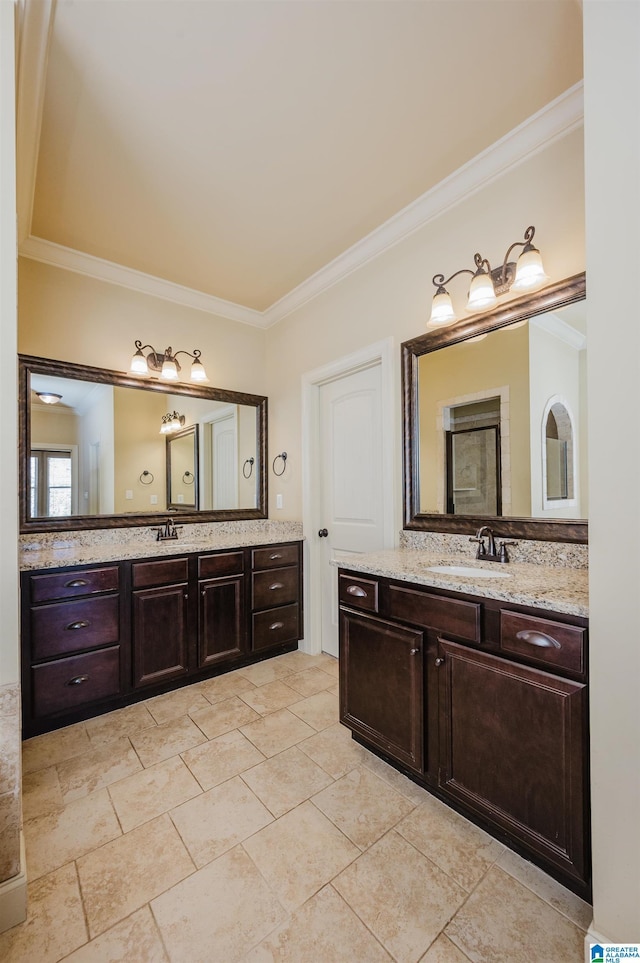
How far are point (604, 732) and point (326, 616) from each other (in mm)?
2291

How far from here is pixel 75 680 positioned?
223 centimetres

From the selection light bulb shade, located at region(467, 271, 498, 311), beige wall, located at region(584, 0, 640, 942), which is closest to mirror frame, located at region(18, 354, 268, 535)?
light bulb shade, located at region(467, 271, 498, 311)

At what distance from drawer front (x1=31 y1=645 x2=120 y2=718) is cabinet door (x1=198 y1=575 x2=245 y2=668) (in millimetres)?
540

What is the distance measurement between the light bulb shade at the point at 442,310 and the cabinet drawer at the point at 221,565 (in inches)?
77.4

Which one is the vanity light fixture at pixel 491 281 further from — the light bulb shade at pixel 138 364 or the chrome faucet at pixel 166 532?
the chrome faucet at pixel 166 532

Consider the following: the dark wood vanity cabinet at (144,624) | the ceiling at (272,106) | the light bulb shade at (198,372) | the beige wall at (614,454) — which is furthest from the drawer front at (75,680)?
the ceiling at (272,106)

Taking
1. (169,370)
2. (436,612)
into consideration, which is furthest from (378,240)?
(436,612)

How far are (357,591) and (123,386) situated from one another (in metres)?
2.28

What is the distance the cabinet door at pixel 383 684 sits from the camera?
169 cm

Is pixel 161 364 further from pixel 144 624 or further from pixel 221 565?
pixel 144 624

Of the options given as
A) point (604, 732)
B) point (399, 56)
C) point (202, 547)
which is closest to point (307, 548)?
point (202, 547)

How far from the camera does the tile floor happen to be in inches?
45.3

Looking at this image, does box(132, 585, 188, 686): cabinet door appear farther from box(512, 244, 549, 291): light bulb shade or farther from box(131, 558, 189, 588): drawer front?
box(512, 244, 549, 291): light bulb shade

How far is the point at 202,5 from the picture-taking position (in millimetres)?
1387
